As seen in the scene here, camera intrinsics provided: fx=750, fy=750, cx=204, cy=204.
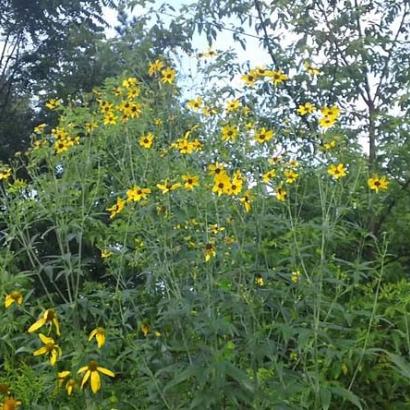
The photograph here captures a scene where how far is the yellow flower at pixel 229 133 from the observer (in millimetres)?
2426

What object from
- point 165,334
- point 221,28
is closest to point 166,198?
point 165,334

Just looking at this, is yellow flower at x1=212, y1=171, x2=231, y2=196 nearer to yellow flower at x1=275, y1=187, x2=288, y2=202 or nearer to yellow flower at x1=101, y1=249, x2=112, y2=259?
yellow flower at x1=275, y1=187, x2=288, y2=202

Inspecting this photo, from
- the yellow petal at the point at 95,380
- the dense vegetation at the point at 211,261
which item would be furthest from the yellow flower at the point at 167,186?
the yellow petal at the point at 95,380

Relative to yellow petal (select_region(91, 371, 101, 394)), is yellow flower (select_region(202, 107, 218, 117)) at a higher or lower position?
higher

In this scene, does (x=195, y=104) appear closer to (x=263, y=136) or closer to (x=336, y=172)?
(x=263, y=136)

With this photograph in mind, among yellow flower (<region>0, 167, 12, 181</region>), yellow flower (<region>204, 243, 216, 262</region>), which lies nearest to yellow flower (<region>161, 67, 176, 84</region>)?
yellow flower (<region>0, 167, 12, 181</region>)

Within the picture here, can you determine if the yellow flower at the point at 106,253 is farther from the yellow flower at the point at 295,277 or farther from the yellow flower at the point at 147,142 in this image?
the yellow flower at the point at 295,277

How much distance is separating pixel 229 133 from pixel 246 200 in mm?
291

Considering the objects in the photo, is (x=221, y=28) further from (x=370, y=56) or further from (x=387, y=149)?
(x=387, y=149)

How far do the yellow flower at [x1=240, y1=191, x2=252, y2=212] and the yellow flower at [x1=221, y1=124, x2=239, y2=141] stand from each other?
24 centimetres

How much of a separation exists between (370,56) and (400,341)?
1959 mm

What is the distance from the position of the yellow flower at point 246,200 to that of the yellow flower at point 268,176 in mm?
72

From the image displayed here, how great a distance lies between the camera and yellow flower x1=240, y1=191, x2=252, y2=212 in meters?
2.21

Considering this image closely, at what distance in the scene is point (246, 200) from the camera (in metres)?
2.24
